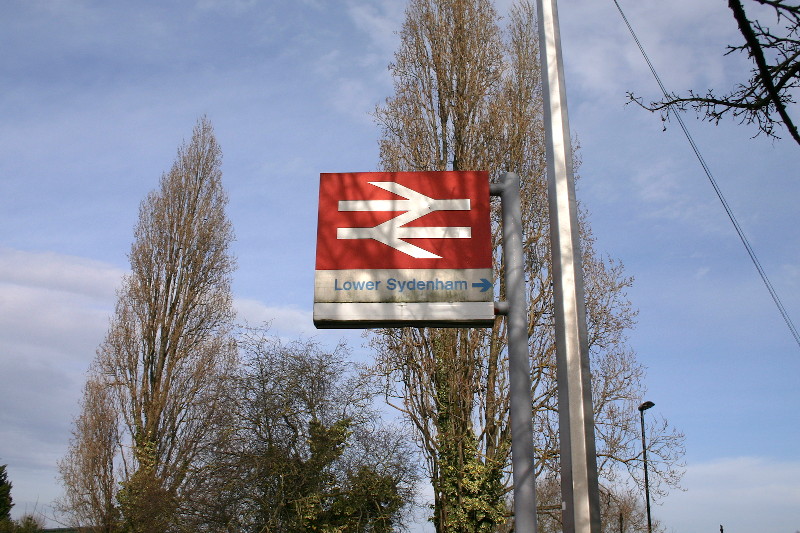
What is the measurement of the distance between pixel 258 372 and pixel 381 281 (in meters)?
10.9

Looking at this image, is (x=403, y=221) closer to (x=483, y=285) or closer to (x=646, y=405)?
(x=483, y=285)

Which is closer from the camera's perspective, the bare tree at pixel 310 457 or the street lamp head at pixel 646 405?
the bare tree at pixel 310 457

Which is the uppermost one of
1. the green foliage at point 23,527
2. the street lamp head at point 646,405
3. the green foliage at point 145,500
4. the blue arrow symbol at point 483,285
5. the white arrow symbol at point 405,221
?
the street lamp head at point 646,405

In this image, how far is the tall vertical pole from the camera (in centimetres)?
291

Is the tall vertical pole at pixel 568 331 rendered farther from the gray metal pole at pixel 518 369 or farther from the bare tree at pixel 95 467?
the bare tree at pixel 95 467

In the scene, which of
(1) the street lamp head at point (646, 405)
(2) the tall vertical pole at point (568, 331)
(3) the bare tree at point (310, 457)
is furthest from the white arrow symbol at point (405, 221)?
(1) the street lamp head at point (646, 405)

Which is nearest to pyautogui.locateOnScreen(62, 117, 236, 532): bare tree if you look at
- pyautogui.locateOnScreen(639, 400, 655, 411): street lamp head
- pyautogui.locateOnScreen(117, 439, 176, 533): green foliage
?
pyautogui.locateOnScreen(117, 439, 176, 533): green foliage

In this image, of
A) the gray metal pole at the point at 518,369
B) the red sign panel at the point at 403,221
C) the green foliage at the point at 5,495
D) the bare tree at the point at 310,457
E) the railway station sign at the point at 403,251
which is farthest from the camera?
the green foliage at the point at 5,495

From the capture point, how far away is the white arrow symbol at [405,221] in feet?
13.9

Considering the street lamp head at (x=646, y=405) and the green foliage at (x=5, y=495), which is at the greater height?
the street lamp head at (x=646, y=405)

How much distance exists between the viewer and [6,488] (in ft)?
125

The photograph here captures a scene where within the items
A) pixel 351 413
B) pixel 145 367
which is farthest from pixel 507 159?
pixel 145 367

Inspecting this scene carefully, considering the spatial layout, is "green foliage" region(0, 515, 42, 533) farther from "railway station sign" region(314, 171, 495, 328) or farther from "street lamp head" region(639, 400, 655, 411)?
"railway station sign" region(314, 171, 495, 328)

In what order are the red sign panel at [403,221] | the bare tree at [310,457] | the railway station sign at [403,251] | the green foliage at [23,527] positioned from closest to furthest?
the railway station sign at [403,251], the red sign panel at [403,221], the bare tree at [310,457], the green foliage at [23,527]
